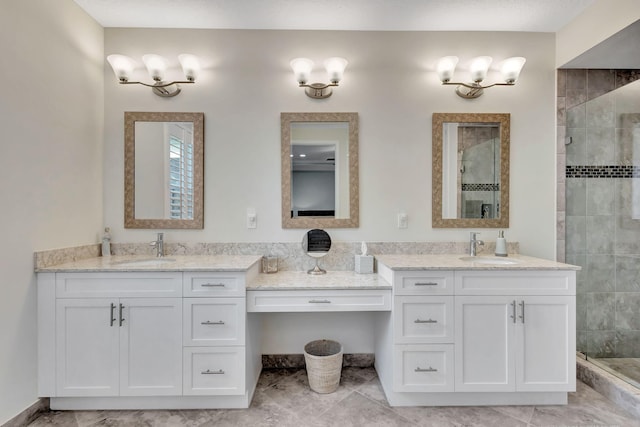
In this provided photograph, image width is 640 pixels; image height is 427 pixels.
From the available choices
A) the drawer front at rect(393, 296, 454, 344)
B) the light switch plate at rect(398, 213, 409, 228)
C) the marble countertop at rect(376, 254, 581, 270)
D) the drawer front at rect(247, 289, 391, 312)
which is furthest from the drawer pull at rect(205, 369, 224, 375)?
the light switch plate at rect(398, 213, 409, 228)

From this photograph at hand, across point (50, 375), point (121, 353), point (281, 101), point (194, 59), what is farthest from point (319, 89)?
point (50, 375)

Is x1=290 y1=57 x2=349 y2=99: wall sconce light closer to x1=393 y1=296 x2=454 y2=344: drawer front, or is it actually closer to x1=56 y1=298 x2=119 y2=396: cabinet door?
x1=393 y1=296 x2=454 y2=344: drawer front

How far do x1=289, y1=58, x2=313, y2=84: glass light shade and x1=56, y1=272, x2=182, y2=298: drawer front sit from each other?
1.50 meters

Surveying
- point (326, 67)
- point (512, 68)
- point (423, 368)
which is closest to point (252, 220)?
point (326, 67)

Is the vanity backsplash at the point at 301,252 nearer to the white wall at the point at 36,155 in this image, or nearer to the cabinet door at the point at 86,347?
the white wall at the point at 36,155

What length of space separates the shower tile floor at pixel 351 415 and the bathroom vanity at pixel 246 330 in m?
0.05

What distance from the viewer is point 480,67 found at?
2217 mm

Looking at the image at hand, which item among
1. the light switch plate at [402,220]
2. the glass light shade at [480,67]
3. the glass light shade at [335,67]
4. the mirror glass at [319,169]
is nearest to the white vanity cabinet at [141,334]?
the mirror glass at [319,169]

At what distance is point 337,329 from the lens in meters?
2.36

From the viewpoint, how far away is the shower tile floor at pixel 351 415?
1.71 m

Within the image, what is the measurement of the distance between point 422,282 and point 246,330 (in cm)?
105

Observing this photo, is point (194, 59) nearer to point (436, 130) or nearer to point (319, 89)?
point (319, 89)

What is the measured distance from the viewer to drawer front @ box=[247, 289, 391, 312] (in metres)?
1.86

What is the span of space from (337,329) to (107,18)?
276 cm
